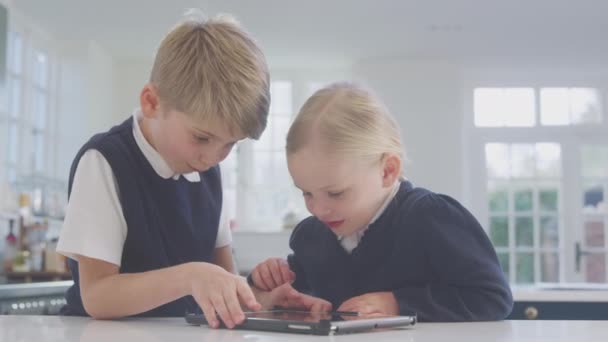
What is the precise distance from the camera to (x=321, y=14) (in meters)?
6.13

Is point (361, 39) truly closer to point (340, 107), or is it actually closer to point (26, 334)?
point (340, 107)

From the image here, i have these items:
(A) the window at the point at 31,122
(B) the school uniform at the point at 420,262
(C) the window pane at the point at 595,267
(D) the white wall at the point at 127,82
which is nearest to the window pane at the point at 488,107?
(C) the window pane at the point at 595,267

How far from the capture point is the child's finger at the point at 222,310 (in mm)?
978

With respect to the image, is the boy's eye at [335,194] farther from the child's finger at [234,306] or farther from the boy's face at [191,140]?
the child's finger at [234,306]

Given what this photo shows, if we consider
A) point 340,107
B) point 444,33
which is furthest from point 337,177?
point 444,33

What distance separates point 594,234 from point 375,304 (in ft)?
22.9

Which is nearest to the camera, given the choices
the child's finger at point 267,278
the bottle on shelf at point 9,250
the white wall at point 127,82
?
the child's finger at point 267,278

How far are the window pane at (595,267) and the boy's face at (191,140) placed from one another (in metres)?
6.94

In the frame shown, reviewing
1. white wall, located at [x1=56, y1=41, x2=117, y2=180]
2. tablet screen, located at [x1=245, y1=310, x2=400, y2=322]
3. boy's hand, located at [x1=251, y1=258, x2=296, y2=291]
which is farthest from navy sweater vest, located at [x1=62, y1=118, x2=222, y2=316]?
white wall, located at [x1=56, y1=41, x2=117, y2=180]

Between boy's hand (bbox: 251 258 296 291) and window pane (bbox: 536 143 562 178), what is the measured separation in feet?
22.2

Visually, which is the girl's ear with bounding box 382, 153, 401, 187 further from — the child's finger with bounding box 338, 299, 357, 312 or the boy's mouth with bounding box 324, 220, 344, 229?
the child's finger with bounding box 338, 299, 357, 312

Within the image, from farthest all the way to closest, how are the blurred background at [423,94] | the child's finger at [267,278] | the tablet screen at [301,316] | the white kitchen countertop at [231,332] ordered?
1. the blurred background at [423,94]
2. the child's finger at [267,278]
3. the tablet screen at [301,316]
4. the white kitchen countertop at [231,332]

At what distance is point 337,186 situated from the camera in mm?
1321

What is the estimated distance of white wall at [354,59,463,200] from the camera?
740cm
